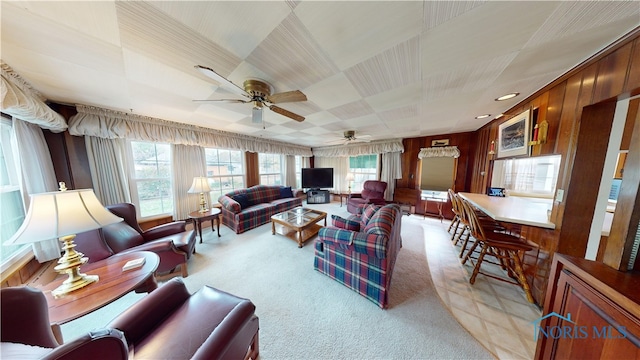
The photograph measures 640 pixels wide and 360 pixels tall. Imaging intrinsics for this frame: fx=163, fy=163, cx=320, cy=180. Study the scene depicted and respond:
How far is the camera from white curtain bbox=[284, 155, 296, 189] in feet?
16.5

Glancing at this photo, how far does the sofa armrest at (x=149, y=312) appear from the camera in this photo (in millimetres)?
864

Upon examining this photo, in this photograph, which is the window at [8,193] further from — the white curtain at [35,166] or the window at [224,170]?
the window at [224,170]

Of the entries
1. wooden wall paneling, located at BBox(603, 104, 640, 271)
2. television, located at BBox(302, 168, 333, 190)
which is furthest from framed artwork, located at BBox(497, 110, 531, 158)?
television, located at BBox(302, 168, 333, 190)

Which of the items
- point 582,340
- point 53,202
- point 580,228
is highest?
point 53,202

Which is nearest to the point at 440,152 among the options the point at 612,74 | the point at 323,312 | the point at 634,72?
the point at 612,74

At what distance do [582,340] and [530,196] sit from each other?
2482 mm

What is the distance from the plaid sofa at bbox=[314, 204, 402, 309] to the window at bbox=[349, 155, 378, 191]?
9.69 feet

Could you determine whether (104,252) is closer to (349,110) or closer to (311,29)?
(311,29)

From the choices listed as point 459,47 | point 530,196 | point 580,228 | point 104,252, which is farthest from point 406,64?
point 104,252

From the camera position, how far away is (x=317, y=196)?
5.14 meters

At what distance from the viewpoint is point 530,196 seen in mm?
2264

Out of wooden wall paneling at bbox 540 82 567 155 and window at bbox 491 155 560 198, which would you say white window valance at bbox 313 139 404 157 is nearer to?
window at bbox 491 155 560 198

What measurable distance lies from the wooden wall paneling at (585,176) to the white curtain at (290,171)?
4819mm

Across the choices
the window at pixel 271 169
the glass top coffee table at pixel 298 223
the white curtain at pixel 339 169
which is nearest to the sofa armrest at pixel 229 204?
the glass top coffee table at pixel 298 223
